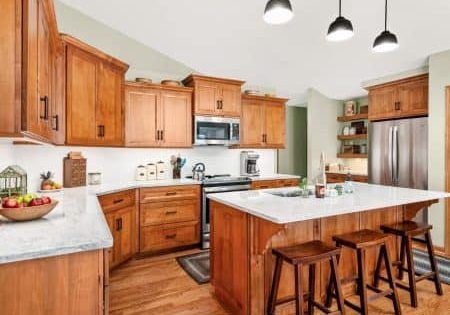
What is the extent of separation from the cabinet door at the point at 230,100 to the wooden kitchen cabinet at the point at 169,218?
4.46 ft

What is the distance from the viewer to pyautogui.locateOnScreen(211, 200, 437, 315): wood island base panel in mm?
2041

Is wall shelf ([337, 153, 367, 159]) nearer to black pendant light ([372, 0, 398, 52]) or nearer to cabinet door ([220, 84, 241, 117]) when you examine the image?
cabinet door ([220, 84, 241, 117])

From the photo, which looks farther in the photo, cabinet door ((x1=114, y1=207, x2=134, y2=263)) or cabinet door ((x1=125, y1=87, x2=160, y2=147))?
cabinet door ((x1=125, y1=87, x2=160, y2=147))

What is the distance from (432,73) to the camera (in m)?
3.71

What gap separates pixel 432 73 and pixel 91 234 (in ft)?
14.6

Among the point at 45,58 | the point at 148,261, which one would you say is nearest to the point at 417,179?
the point at 148,261

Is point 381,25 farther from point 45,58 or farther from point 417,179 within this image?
point 45,58

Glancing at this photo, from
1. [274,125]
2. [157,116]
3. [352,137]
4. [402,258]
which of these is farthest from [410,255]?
[352,137]

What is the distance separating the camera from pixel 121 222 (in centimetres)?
320

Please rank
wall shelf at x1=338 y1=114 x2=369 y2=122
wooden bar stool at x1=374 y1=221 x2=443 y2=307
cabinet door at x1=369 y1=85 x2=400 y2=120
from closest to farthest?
wooden bar stool at x1=374 y1=221 x2=443 y2=307 → cabinet door at x1=369 y1=85 x2=400 y2=120 → wall shelf at x1=338 y1=114 x2=369 y2=122

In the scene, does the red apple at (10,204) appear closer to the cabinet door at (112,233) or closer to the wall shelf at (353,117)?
the cabinet door at (112,233)

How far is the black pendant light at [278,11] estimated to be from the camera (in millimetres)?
1987

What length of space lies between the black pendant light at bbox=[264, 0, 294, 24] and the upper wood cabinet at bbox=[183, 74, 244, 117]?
7.15 ft

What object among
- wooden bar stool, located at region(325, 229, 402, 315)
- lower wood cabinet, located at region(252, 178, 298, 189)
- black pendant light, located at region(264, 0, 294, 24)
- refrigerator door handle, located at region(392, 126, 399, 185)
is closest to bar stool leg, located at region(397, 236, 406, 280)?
wooden bar stool, located at region(325, 229, 402, 315)
